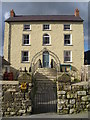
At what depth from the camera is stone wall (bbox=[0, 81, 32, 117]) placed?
6910mm

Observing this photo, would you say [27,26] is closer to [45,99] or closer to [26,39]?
[26,39]

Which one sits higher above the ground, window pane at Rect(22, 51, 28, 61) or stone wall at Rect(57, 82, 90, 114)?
window pane at Rect(22, 51, 28, 61)

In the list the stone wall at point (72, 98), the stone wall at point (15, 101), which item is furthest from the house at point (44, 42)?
the stone wall at point (15, 101)

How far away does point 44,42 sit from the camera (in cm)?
2195

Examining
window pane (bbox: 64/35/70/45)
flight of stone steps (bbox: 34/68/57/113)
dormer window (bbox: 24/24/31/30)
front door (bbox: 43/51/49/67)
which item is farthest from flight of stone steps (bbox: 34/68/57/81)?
dormer window (bbox: 24/24/31/30)

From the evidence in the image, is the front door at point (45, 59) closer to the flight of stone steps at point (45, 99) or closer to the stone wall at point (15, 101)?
the flight of stone steps at point (45, 99)

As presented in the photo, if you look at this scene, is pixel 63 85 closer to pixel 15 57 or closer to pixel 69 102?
pixel 69 102

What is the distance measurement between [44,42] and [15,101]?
15756 mm

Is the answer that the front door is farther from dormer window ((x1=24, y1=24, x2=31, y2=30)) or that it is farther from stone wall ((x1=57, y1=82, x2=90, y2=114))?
stone wall ((x1=57, y1=82, x2=90, y2=114))

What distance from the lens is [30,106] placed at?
6945mm

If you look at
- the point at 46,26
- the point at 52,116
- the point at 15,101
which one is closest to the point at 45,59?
the point at 46,26

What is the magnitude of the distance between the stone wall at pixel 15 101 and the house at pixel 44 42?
A: 45.7 ft

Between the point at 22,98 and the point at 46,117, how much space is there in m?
1.43

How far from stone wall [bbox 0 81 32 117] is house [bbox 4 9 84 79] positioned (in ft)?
45.7
